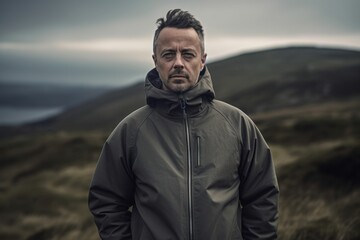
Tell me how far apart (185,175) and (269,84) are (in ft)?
296

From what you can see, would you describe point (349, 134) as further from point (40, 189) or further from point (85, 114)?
point (85, 114)

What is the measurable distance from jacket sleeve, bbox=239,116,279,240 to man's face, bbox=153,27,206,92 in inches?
29.8

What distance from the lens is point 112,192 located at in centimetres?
406

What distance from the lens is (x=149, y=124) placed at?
13.2 feet

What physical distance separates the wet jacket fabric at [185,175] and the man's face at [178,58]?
0.11 meters

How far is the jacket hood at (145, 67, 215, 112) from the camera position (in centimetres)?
395

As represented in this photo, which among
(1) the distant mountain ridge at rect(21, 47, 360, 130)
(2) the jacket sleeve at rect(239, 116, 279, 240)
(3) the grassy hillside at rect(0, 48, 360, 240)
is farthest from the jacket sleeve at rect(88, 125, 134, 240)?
(1) the distant mountain ridge at rect(21, 47, 360, 130)

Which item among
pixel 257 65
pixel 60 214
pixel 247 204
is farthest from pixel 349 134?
pixel 257 65

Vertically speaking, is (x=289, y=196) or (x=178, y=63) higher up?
(x=178, y=63)

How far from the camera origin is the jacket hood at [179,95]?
12.9ft

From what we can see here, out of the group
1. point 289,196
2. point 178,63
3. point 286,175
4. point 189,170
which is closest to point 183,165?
point 189,170

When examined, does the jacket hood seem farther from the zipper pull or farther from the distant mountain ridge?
the distant mountain ridge

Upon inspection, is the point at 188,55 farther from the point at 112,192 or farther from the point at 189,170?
the point at 112,192


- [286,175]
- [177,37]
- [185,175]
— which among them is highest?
[177,37]
